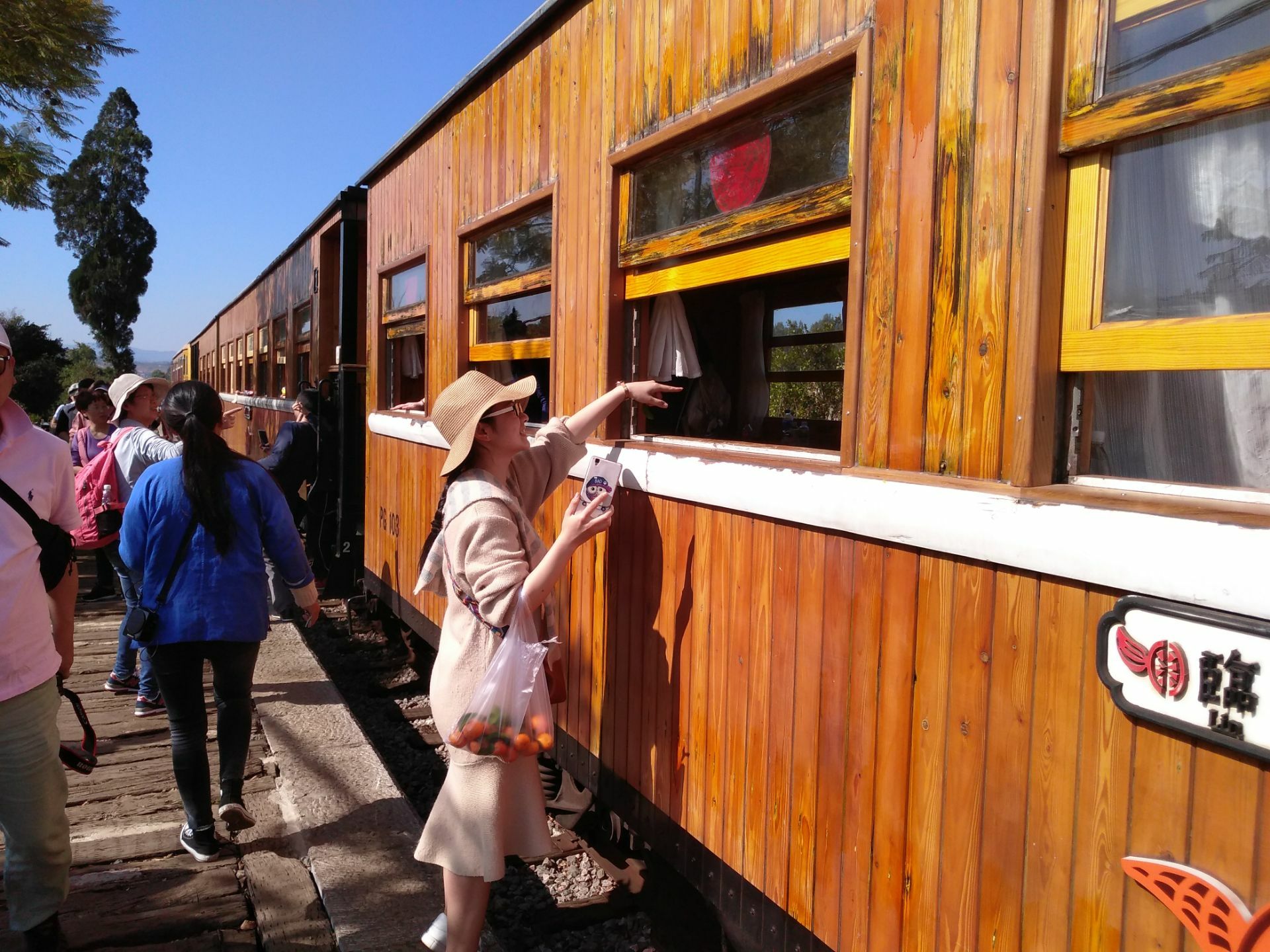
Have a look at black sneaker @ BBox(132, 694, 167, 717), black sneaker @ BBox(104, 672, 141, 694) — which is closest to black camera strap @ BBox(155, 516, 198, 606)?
black sneaker @ BBox(132, 694, 167, 717)

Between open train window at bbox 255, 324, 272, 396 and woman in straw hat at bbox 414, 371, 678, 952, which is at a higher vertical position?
open train window at bbox 255, 324, 272, 396

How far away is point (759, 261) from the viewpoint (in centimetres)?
236

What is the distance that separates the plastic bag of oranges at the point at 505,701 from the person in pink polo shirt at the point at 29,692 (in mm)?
1021

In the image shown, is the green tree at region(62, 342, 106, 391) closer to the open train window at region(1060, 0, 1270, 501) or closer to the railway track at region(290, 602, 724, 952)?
the railway track at region(290, 602, 724, 952)

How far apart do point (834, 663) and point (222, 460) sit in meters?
2.26

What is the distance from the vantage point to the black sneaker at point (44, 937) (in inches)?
95.0

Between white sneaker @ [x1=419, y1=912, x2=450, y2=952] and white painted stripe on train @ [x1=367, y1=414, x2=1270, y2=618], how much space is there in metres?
1.40

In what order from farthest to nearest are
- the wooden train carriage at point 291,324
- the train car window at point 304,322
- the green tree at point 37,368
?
1. the green tree at point 37,368
2. the train car window at point 304,322
3. the wooden train carriage at point 291,324

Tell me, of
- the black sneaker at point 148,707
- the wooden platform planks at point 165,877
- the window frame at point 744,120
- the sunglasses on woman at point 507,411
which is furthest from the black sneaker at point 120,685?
the window frame at point 744,120

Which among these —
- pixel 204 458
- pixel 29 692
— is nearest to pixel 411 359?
pixel 204 458

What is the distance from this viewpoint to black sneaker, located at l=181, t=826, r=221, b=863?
10.7 feet

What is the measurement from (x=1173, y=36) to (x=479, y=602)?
6.02 feet

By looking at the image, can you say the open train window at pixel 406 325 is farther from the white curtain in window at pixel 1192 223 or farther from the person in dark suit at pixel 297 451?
the white curtain in window at pixel 1192 223

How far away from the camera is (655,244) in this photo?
2781 mm
